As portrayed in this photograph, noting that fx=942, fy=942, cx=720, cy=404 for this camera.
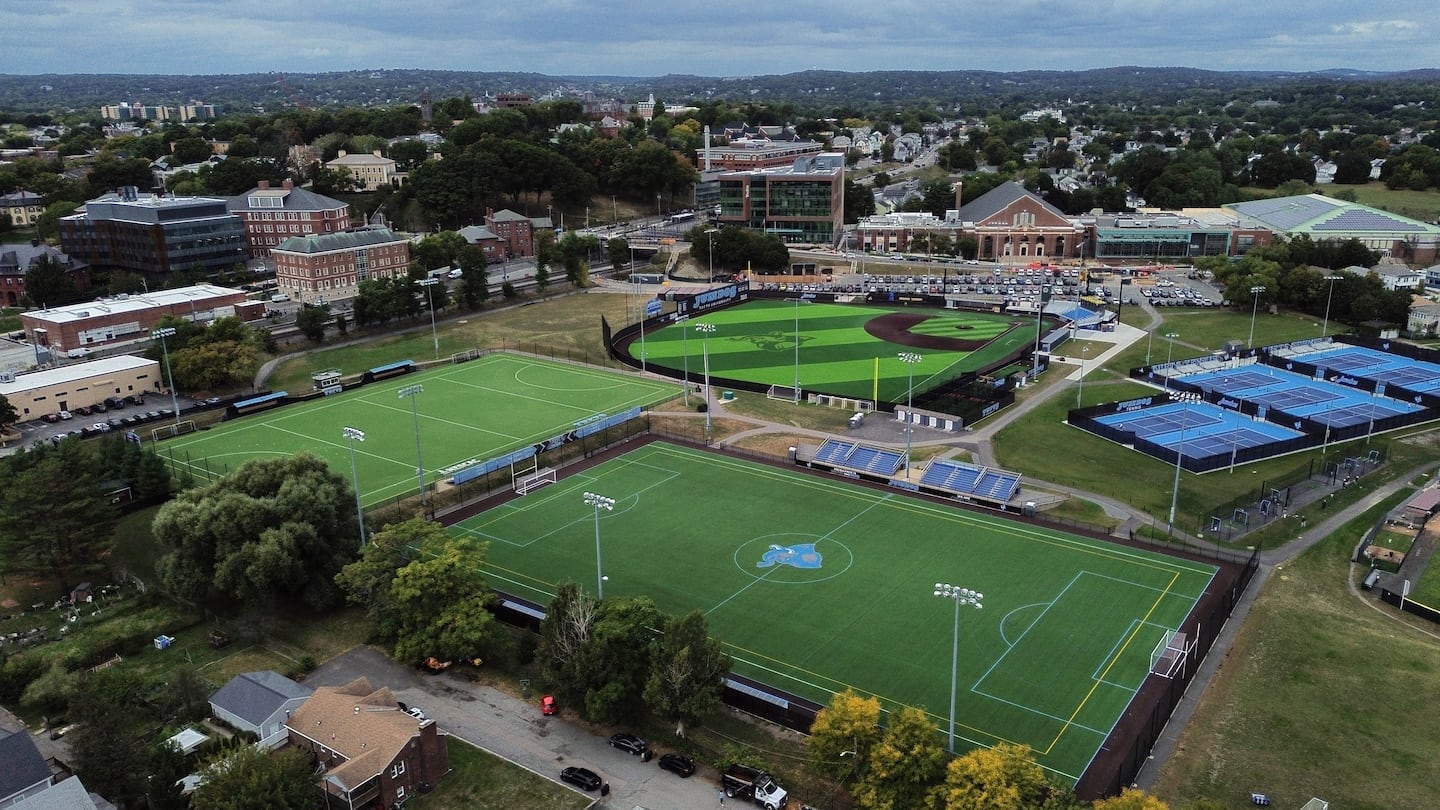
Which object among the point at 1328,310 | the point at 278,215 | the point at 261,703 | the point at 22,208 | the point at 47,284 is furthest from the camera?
the point at 22,208

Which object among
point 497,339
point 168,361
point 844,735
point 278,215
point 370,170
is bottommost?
point 844,735

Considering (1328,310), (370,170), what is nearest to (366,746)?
(1328,310)

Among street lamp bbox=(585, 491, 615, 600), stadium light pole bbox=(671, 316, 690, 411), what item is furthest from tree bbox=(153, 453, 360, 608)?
stadium light pole bbox=(671, 316, 690, 411)

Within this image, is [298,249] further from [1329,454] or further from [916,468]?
[1329,454]

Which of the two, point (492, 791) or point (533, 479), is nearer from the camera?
point (492, 791)

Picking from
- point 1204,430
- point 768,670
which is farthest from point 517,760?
point 1204,430

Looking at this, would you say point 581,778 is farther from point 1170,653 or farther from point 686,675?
point 1170,653
